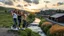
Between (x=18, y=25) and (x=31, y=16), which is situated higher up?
(x=18, y=25)

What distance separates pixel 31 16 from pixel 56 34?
14407 mm

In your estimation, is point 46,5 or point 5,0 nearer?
point 5,0

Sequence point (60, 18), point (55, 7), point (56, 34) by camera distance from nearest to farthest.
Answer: point (56, 34) < point (60, 18) < point (55, 7)

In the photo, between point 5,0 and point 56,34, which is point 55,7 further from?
point 56,34

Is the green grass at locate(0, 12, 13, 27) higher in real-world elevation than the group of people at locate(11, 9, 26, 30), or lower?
lower

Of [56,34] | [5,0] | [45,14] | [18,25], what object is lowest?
[45,14]

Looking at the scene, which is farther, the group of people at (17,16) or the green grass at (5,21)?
the green grass at (5,21)

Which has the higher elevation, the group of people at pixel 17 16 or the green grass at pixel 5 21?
the group of people at pixel 17 16

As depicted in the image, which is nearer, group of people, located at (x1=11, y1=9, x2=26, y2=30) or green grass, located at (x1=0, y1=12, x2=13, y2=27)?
group of people, located at (x1=11, y1=9, x2=26, y2=30)

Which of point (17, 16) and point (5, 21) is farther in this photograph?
point (5, 21)

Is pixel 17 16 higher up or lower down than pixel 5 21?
higher up

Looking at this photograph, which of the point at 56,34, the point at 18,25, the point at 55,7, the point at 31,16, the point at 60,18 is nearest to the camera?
the point at 18,25

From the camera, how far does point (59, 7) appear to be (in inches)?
923

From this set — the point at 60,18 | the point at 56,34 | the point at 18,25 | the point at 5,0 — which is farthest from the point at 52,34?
the point at 5,0
